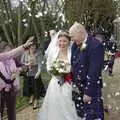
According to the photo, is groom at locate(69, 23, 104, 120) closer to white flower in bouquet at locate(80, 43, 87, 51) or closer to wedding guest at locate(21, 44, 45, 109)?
white flower in bouquet at locate(80, 43, 87, 51)

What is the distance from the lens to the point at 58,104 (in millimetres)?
9094

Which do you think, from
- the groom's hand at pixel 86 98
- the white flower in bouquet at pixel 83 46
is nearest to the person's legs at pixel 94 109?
the groom's hand at pixel 86 98

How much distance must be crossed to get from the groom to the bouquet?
0.57m

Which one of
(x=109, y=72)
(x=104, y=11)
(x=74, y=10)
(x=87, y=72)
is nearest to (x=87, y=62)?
(x=87, y=72)

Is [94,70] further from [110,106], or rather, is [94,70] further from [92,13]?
[92,13]

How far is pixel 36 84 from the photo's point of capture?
12.6m

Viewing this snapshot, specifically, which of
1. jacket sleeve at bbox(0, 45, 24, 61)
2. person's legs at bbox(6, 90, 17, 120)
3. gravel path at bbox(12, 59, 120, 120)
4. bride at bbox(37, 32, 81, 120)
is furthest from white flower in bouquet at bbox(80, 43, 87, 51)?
gravel path at bbox(12, 59, 120, 120)

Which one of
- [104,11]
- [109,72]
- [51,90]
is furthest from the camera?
[104,11]

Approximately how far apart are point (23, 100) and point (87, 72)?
5326 millimetres

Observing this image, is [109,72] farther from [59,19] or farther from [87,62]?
[87,62]

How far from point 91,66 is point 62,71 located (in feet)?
4.12

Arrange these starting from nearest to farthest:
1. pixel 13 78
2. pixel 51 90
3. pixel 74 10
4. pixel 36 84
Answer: pixel 13 78, pixel 51 90, pixel 36 84, pixel 74 10

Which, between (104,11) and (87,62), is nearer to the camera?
(87,62)

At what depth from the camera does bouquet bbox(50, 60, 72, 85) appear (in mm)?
8906
